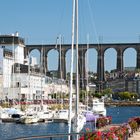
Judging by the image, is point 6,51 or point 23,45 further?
point 23,45

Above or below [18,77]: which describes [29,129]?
below

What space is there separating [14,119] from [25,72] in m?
71.3

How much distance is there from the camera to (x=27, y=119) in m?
59.2

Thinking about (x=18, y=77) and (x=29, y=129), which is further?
(x=18, y=77)

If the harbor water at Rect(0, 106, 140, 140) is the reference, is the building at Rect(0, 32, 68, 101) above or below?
above

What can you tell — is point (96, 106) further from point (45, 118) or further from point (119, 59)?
point (119, 59)

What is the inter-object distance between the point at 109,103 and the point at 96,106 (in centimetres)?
9187

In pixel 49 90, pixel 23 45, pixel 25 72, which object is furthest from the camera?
pixel 23 45

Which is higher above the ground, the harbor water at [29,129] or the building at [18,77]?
the building at [18,77]

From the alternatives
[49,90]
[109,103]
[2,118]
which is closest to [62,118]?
[2,118]

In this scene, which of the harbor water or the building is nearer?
the harbor water

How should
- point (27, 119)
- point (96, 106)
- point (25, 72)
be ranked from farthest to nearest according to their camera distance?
point (25, 72), point (96, 106), point (27, 119)

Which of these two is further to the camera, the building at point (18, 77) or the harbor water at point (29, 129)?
the building at point (18, 77)

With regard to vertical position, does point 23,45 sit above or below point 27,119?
above
